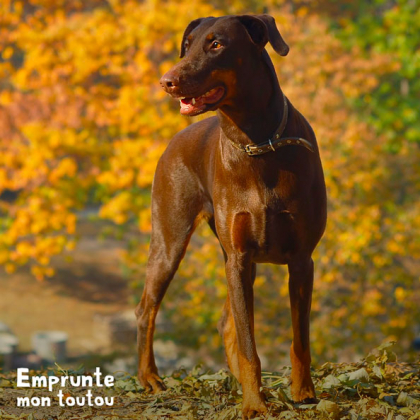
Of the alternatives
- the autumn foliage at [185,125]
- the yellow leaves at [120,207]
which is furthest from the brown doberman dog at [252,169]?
the yellow leaves at [120,207]

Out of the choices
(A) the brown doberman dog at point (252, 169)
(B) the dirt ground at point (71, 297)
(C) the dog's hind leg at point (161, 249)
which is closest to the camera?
→ (A) the brown doberman dog at point (252, 169)

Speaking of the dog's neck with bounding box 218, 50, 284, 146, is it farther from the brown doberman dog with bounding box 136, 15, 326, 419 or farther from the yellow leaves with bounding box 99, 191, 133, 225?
the yellow leaves with bounding box 99, 191, 133, 225

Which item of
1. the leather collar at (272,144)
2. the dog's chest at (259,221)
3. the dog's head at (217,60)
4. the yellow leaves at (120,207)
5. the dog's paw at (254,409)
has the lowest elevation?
the dog's paw at (254,409)

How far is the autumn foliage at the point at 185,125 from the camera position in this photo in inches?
346

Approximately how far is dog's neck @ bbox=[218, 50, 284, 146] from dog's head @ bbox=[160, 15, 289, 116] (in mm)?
66

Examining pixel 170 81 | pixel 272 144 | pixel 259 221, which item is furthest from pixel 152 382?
pixel 170 81

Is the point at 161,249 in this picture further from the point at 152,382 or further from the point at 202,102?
the point at 202,102

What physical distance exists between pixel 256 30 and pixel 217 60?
31 cm

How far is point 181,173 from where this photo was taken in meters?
4.57

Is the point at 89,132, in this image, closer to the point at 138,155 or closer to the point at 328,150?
the point at 138,155

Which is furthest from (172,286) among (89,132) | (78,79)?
(78,79)

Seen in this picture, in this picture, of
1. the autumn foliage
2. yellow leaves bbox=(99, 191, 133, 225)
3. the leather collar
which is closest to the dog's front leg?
the leather collar

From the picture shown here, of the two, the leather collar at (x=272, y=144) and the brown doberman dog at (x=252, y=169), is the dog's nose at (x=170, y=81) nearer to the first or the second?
the brown doberman dog at (x=252, y=169)

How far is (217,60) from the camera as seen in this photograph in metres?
3.39
